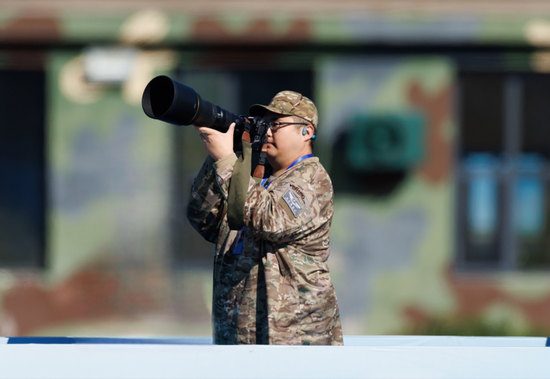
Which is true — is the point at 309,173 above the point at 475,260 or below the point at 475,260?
above

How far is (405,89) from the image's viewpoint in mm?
4824

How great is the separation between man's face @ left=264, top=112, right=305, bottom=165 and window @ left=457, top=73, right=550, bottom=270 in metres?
3.26

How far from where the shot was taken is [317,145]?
16.0ft

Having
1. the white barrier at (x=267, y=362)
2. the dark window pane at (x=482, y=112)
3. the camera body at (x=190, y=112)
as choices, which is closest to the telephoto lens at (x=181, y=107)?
the camera body at (x=190, y=112)

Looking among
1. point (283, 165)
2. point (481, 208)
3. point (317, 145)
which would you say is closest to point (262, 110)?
point (283, 165)

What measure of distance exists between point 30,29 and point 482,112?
3.77m

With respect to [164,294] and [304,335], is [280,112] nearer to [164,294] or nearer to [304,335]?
[304,335]

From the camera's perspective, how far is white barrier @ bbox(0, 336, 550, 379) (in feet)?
5.13

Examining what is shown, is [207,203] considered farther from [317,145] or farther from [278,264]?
[317,145]

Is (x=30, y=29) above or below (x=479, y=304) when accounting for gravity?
above

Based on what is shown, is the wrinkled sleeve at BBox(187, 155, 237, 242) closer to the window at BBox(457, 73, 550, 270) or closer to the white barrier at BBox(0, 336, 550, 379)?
the white barrier at BBox(0, 336, 550, 379)

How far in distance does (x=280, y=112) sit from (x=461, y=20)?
3.26 m

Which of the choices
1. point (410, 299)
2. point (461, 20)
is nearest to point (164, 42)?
point (461, 20)

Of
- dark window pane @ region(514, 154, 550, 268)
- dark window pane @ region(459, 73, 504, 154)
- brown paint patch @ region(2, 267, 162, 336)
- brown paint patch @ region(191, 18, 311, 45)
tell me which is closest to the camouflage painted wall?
dark window pane @ region(459, 73, 504, 154)
